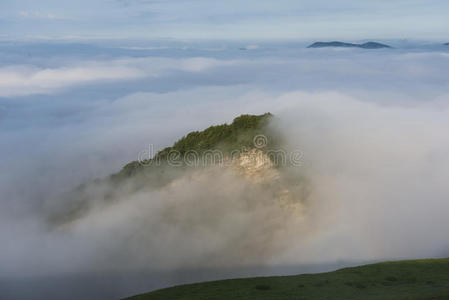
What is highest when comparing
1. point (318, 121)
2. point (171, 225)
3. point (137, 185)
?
point (318, 121)

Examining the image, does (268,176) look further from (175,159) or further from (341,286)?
(341,286)

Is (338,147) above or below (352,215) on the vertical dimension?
above

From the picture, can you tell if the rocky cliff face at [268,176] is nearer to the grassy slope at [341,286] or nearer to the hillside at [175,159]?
the hillside at [175,159]

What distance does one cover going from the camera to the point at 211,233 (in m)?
87.7

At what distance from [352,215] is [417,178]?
5294 cm

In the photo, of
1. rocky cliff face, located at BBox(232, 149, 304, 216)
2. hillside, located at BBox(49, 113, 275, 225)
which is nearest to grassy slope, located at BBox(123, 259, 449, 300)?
rocky cliff face, located at BBox(232, 149, 304, 216)

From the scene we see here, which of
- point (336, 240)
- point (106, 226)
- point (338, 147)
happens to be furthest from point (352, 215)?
point (106, 226)

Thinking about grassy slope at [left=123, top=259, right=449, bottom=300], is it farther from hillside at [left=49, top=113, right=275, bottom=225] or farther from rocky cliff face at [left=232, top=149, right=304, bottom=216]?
hillside at [left=49, top=113, right=275, bottom=225]

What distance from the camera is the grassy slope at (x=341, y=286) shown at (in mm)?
39594

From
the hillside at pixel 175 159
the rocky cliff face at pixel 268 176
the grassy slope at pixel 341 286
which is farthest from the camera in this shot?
the hillside at pixel 175 159

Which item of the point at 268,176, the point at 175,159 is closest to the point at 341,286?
the point at 268,176

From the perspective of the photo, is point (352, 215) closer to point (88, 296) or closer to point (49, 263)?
point (88, 296)

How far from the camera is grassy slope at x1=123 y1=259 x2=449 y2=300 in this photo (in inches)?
1559

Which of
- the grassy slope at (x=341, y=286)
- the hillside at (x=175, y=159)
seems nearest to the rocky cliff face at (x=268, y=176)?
the hillside at (x=175, y=159)
